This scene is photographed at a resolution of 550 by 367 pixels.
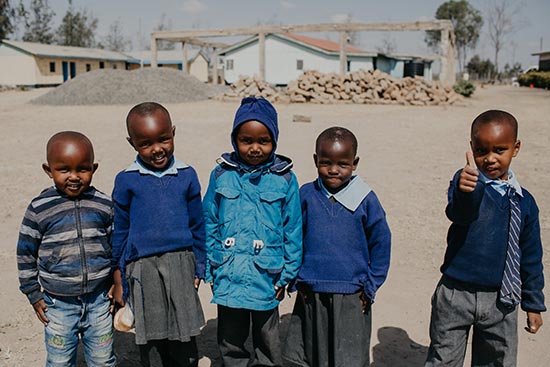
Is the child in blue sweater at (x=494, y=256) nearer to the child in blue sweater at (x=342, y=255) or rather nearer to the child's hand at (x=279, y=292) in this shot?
the child in blue sweater at (x=342, y=255)

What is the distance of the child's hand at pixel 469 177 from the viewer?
6.27 ft

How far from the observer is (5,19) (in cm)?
4056

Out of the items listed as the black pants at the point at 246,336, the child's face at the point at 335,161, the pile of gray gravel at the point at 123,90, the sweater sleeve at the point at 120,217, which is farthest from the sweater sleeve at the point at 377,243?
the pile of gray gravel at the point at 123,90

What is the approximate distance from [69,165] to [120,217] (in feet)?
1.05

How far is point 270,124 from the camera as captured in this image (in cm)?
235

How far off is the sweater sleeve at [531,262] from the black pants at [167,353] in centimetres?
157

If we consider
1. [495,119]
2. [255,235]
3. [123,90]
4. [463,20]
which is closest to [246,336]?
[255,235]

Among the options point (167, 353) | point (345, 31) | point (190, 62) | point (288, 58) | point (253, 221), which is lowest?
point (167, 353)

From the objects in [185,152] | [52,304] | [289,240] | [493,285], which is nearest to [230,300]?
[289,240]

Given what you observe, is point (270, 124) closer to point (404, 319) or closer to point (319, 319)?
point (319, 319)

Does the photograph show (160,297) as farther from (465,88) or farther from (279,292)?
(465,88)

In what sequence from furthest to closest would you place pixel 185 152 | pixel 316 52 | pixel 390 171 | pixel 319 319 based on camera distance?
pixel 316 52, pixel 185 152, pixel 390 171, pixel 319 319

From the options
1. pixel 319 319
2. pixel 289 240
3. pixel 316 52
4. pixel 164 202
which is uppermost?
pixel 316 52

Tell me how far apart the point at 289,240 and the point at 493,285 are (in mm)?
923
